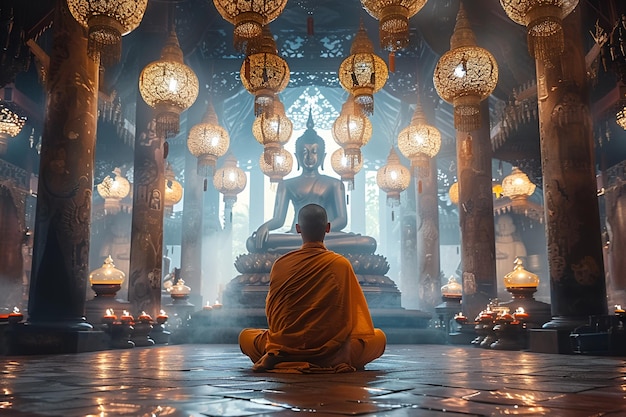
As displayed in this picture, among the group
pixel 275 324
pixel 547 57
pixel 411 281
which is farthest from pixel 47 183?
pixel 411 281

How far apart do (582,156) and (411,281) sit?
7.25 metres

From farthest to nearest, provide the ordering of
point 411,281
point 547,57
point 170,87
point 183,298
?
point 411,281 < point 183,298 < point 170,87 < point 547,57

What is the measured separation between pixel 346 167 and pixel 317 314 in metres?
5.65

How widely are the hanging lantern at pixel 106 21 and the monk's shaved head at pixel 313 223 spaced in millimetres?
2165

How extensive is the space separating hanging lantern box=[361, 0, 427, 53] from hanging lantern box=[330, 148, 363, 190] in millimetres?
2941

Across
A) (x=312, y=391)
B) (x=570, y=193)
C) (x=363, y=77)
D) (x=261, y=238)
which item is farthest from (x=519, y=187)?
(x=312, y=391)

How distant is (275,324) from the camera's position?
11.3 feet

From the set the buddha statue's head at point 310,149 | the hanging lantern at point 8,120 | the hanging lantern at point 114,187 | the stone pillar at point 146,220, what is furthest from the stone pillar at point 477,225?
the hanging lantern at point 114,187

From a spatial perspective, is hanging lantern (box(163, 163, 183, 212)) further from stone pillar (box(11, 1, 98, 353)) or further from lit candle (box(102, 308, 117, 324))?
stone pillar (box(11, 1, 98, 353))

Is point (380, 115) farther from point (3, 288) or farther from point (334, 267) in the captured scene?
point (334, 267)

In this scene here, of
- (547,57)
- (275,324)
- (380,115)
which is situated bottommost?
(275,324)

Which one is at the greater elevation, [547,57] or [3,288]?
[547,57]

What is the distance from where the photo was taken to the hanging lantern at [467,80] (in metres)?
5.56

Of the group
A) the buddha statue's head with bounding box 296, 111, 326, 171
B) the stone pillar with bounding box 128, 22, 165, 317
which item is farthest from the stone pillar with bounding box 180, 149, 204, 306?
the stone pillar with bounding box 128, 22, 165, 317
